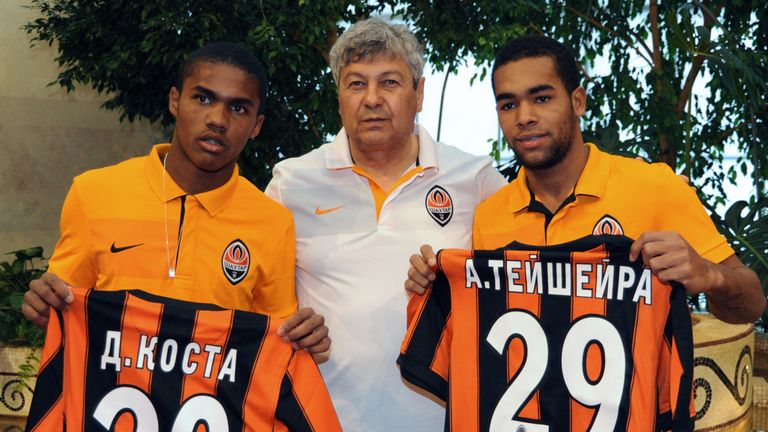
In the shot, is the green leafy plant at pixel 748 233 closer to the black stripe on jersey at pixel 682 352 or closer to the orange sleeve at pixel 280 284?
the black stripe on jersey at pixel 682 352

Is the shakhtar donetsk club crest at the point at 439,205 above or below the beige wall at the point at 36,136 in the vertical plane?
below

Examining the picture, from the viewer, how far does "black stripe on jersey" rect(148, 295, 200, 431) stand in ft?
6.54

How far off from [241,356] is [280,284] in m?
0.32

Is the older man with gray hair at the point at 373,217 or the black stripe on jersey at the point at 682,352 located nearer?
the black stripe on jersey at the point at 682,352

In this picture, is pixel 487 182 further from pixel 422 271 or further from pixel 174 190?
pixel 174 190

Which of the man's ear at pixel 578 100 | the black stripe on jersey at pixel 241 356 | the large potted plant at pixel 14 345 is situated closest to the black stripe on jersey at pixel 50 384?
the black stripe on jersey at pixel 241 356

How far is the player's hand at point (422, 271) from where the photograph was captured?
6.74ft

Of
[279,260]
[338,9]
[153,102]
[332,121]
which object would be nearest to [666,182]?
[279,260]

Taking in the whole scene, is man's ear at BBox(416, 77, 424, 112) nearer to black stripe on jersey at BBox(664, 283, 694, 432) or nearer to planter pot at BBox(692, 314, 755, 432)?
black stripe on jersey at BBox(664, 283, 694, 432)

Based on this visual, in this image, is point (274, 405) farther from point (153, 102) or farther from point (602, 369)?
point (153, 102)

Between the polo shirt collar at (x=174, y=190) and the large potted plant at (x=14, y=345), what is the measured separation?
109 inches

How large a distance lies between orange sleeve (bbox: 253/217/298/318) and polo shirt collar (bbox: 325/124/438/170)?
0.25 m

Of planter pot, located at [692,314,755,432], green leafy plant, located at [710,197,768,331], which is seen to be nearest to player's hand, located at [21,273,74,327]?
planter pot, located at [692,314,755,432]

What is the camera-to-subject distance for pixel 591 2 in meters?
5.94
